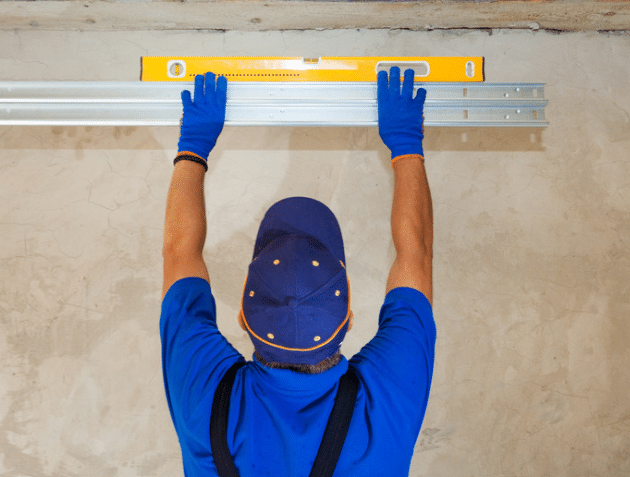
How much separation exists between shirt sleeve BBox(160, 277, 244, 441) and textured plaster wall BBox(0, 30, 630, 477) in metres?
0.65

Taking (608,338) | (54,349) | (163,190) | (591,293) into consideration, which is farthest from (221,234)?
(608,338)

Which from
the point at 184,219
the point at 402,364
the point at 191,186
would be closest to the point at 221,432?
the point at 402,364

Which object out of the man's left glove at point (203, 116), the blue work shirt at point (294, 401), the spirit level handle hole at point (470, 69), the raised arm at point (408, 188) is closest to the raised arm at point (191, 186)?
the man's left glove at point (203, 116)

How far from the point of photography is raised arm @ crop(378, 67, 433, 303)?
3.67 ft

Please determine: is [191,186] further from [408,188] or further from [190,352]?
[408,188]

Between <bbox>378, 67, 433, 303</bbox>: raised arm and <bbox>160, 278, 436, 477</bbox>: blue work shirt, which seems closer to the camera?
<bbox>160, 278, 436, 477</bbox>: blue work shirt

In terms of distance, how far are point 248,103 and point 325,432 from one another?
1.02 m

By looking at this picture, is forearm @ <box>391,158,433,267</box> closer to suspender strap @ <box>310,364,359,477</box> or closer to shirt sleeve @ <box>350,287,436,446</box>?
shirt sleeve @ <box>350,287,436,446</box>

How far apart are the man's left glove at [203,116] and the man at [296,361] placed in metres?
0.34

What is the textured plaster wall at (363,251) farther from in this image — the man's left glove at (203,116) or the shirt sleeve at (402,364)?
the shirt sleeve at (402,364)

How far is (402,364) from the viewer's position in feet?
3.19

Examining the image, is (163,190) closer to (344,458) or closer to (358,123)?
(358,123)

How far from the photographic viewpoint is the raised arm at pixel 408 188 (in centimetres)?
112

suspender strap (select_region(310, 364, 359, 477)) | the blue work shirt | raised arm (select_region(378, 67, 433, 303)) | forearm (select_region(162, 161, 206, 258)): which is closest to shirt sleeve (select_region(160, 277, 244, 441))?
the blue work shirt
